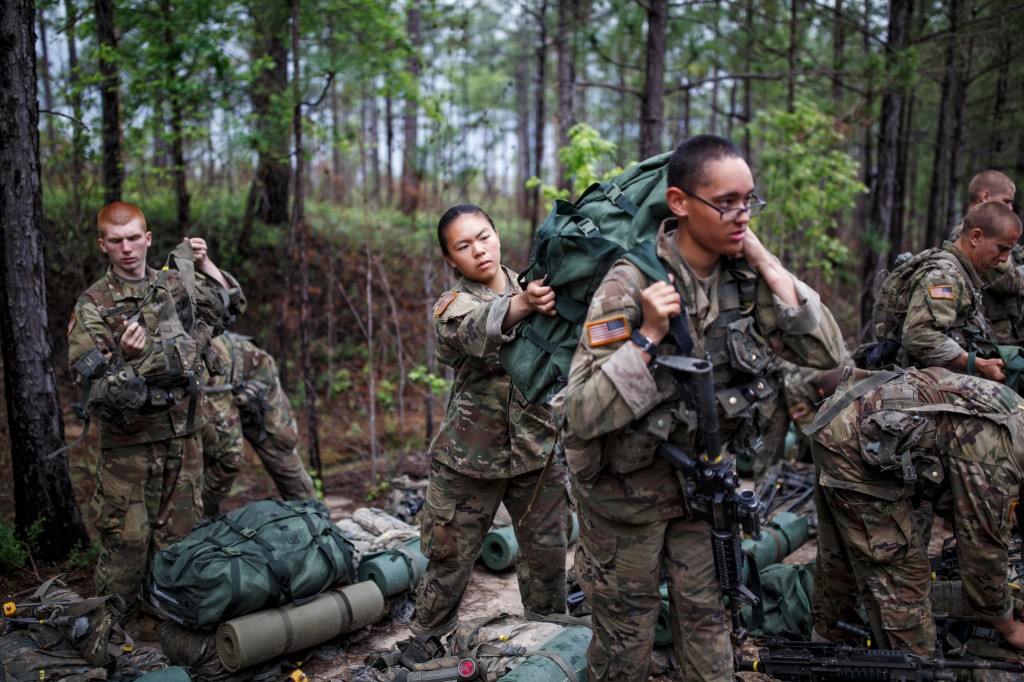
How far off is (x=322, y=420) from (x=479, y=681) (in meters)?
7.01

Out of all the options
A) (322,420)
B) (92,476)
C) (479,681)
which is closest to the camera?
(479,681)

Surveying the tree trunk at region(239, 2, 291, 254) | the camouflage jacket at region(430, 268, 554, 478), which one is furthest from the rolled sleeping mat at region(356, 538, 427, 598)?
the tree trunk at region(239, 2, 291, 254)

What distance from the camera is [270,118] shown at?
356 inches

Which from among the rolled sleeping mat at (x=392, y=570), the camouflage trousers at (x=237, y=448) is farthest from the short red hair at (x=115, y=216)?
the rolled sleeping mat at (x=392, y=570)

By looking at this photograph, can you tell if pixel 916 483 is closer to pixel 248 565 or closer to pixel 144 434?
pixel 248 565

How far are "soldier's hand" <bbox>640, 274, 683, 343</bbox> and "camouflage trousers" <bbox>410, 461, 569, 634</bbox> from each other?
5.36 ft

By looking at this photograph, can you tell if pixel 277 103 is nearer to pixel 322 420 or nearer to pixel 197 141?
pixel 197 141

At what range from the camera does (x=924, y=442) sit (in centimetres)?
390

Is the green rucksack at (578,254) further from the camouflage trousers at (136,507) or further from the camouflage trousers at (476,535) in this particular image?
the camouflage trousers at (136,507)

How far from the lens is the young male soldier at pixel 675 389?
2.67 m

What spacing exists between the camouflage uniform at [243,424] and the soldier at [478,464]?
2376mm

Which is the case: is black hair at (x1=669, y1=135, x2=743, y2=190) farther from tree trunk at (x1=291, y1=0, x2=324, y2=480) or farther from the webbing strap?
tree trunk at (x1=291, y1=0, x2=324, y2=480)

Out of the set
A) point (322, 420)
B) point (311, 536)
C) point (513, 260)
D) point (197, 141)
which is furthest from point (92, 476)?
point (513, 260)

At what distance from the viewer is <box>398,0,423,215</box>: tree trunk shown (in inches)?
329
